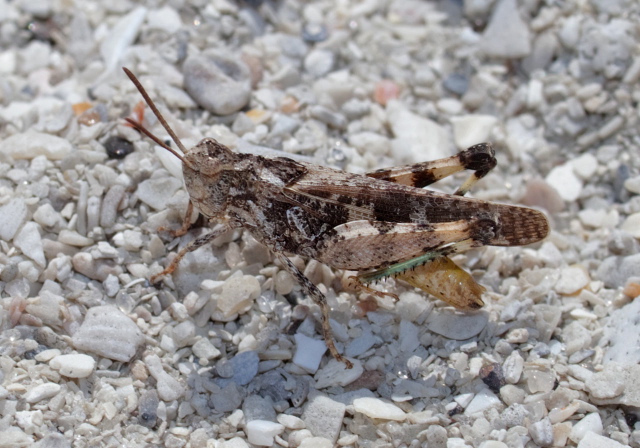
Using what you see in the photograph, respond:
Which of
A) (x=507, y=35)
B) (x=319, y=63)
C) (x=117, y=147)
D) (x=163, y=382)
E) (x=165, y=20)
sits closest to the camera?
(x=163, y=382)

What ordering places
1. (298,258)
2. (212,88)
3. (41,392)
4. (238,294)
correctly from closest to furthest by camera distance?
(41,392), (238,294), (298,258), (212,88)

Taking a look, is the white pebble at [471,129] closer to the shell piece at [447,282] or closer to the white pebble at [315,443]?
the shell piece at [447,282]

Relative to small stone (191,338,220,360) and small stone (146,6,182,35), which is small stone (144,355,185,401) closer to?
small stone (191,338,220,360)

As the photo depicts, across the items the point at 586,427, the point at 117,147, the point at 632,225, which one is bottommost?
the point at 586,427

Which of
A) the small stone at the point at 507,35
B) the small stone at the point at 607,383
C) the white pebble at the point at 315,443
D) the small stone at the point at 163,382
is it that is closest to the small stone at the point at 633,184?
the small stone at the point at 507,35

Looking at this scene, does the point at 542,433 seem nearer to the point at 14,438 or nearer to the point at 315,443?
the point at 315,443

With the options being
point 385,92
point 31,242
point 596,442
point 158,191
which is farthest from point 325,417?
point 385,92
